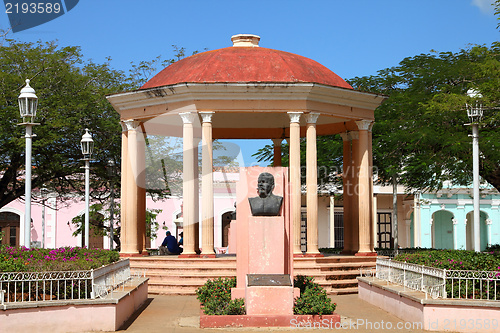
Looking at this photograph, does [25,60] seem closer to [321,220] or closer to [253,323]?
[253,323]

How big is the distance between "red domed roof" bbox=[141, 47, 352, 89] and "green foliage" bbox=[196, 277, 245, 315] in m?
7.80

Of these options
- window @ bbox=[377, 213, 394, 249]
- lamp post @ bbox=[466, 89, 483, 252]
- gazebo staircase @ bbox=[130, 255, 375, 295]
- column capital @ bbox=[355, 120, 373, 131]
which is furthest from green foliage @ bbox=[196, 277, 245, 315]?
window @ bbox=[377, 213, 394, 249]

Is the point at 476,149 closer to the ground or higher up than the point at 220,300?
higher up

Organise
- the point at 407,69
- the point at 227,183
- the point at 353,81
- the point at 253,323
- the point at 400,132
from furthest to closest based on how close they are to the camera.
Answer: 1. the point at 227,183
2. the point at 353,81
3. the point at 407,69
4. the point at 400,132
5. the point at 253,323

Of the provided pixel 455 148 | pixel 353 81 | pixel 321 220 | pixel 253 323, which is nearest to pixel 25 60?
pixel 353 81

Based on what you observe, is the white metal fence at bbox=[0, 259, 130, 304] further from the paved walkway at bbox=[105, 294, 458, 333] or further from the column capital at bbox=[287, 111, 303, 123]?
the column capital at bbox=[287, 111, 303, 123]

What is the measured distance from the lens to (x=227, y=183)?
161ft

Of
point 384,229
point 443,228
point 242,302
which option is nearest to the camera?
point 242,302

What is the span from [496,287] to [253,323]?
443 cm

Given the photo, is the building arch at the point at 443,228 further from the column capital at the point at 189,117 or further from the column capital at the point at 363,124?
the column capital at the point at 189,117

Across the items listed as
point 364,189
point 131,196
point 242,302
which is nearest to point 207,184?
point 131,196

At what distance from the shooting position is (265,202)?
1354 centimetres

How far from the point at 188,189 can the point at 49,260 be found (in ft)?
25.3

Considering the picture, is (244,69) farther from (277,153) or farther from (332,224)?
(332,224)
